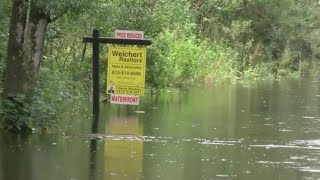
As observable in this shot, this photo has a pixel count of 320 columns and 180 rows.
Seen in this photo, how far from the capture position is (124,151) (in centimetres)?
921

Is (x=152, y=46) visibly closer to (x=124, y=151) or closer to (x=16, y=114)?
(x=16, y=114)

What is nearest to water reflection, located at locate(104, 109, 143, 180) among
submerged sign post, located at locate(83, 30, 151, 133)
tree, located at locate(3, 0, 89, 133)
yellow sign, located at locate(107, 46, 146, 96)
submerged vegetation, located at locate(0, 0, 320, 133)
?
submerged sign post, located at locate(83, 30, 151, 133)

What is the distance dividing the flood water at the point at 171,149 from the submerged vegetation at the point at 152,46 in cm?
70

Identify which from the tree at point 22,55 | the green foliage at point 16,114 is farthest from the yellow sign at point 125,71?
the green foliage at point 16,114

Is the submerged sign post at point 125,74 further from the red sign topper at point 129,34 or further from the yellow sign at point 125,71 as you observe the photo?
the red sign topper at point 129,34

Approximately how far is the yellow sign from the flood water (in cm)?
75

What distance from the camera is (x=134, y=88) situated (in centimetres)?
1172

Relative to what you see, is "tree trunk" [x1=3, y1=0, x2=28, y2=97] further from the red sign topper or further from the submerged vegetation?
the red sign topper

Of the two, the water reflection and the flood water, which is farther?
the flood water

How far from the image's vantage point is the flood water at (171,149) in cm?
786

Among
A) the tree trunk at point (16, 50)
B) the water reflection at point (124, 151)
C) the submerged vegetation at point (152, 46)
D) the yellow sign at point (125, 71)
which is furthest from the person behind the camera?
the yellow sign at point (125, 71)

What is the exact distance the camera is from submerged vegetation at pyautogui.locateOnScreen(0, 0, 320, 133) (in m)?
10.0

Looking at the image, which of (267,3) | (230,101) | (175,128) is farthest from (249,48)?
(175,128)

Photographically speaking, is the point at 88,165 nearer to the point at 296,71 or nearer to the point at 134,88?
the point at 134,88
